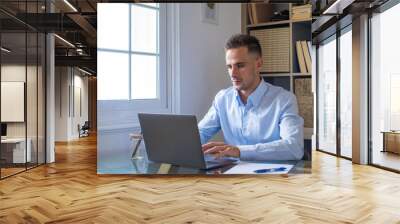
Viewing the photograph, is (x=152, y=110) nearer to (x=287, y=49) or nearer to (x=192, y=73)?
(x=192, y=73)

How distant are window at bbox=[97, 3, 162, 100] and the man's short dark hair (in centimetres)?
83

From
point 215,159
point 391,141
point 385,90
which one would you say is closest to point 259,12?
point 215,159

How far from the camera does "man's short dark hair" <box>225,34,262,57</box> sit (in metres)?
5.01

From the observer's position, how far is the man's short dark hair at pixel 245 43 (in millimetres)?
5012

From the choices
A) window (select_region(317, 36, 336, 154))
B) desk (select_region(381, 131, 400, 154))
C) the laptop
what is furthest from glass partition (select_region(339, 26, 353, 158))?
the laptop

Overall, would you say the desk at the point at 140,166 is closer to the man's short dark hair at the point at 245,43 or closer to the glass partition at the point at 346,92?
the man's short dark hair at the point at 245,43

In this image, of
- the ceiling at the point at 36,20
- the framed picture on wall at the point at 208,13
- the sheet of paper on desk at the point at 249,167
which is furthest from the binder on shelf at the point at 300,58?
the ceiling at the point at 36,20

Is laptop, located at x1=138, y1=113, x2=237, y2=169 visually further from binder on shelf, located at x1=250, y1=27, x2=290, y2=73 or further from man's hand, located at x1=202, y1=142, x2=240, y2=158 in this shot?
binder on shelf, located at x1=250, y1=27, x2=290, y2=73

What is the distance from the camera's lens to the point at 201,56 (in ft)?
16.6

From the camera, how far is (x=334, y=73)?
8.43 m

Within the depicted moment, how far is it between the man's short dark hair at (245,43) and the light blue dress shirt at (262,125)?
1.35 ft

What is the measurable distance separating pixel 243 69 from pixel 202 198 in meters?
1.76

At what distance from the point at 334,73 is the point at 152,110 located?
484 cm

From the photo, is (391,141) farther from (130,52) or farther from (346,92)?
(130,52)
